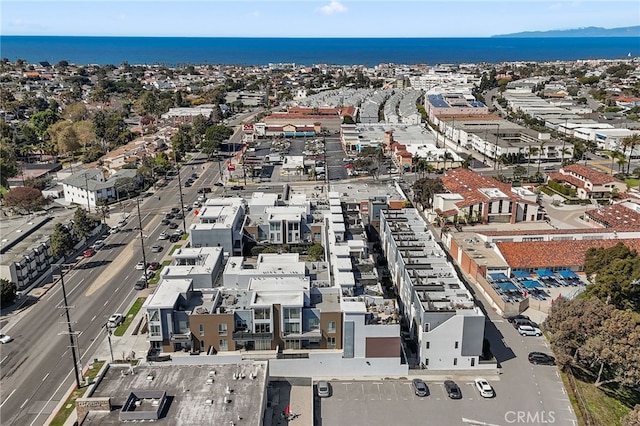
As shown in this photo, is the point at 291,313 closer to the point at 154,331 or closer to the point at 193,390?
the point at 193,390

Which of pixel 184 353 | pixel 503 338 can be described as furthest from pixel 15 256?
pixel 503 338

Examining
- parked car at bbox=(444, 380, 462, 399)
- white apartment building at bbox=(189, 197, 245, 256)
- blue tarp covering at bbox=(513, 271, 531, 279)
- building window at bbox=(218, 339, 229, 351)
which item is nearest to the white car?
parked car at bbox=(444, 380, 462, 399)

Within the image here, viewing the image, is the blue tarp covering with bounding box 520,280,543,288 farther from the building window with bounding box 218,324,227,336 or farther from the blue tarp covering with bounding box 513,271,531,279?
the building window with bounding box 218,324,227,336

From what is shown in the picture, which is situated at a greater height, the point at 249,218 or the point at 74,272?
the point at 249,218

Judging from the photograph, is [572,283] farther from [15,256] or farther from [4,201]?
[4,201]

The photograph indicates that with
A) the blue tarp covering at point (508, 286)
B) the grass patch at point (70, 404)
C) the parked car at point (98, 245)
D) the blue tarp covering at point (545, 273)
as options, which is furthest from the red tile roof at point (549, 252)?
the parked car at point (98, 245)

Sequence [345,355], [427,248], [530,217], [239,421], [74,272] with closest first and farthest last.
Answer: [239,421], [345,355], [427,248], [74,272], [530,217]
